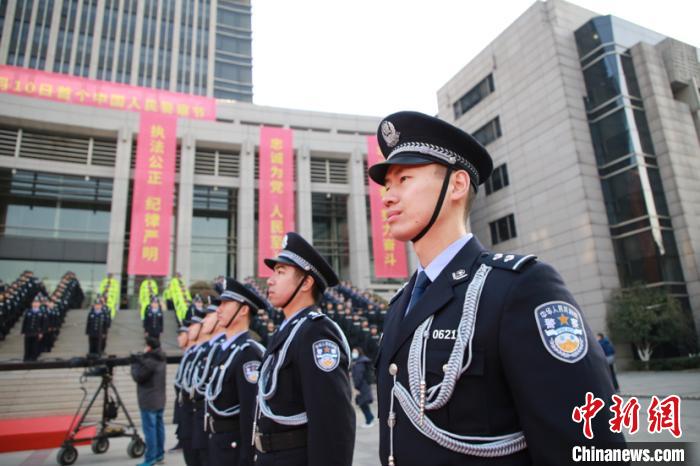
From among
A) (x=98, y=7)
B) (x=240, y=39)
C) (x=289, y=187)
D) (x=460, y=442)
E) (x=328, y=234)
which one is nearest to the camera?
(x=460, y=442)

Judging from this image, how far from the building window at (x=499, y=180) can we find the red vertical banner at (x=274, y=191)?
12571 mm

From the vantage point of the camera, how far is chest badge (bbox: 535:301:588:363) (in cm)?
118

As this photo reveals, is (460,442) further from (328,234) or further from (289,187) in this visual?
(328,234)

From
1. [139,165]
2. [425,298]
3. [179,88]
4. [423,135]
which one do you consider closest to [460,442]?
[425,298]

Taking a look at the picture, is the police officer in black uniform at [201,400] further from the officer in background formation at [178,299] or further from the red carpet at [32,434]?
the officer in background formation at [178,299]

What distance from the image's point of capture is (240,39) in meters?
56.5

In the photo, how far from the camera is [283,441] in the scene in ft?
9.04

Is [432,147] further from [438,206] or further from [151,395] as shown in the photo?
[151,395]

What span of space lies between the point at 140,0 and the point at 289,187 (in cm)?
3962

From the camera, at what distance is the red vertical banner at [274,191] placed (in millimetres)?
24531

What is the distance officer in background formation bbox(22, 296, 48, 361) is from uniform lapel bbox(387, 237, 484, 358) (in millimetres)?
14123

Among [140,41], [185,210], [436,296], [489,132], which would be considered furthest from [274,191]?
[140,41]

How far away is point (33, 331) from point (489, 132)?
25823 mm
